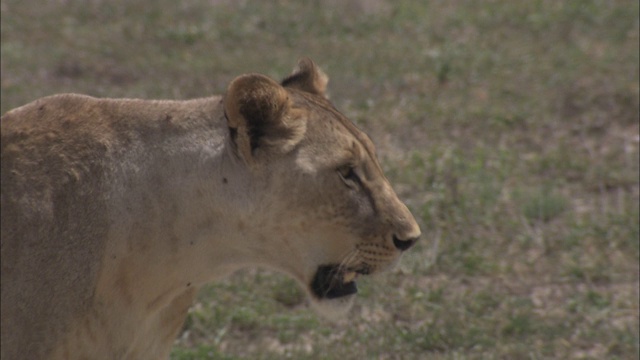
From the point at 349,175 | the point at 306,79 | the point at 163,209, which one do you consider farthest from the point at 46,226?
the point at 306,79

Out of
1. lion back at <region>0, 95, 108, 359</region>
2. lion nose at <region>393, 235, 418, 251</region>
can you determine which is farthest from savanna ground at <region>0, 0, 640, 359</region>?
lion back at <region>0, 95, 108, 359</region>

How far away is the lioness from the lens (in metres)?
3.29

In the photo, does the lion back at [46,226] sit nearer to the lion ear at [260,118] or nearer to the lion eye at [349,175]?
the lion ear at [260,118]

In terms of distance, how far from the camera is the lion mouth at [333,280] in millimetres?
3545

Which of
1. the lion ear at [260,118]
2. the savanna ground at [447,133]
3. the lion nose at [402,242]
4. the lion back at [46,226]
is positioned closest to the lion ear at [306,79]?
the lion ear at [260,118]

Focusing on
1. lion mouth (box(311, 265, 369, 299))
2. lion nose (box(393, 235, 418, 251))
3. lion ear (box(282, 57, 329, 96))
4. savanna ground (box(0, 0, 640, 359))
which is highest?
lion ear (box(282, 57, 329, 96))

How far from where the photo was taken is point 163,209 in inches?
134

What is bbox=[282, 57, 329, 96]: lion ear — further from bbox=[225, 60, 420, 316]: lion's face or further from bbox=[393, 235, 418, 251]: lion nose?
bbox=[393, 235, 418, 251]: lion nose

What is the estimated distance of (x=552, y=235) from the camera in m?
6.33

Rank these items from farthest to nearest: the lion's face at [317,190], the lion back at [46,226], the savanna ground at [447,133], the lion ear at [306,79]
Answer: the savanna ground at [447,133], the lion ear at [306,79], the lion's face at [317,190], the lion back at [46,226]

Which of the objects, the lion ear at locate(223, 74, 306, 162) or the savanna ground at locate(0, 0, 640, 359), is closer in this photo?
the lion ear at locate(223, 74, 306, 162)

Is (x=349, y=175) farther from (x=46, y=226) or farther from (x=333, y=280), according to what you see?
(x=46, y=226)

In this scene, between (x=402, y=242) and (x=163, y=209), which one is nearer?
(x=163, y=209)

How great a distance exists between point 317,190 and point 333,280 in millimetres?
292
